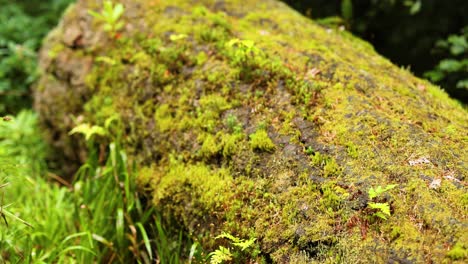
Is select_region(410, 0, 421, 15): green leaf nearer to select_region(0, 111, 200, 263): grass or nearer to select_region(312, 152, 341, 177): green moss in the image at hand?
select_region(312, 152, 341, 177): green moss

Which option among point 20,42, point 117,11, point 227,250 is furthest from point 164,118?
point 20,42

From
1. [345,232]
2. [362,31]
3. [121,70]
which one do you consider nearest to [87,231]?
[121,70]

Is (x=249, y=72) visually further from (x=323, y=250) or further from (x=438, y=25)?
(x=438, y=25)

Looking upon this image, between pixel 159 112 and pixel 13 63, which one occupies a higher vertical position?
pixel 159 112

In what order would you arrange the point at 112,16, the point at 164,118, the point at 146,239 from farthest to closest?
the point at 112,16 < the point at 164,118 < the point at 146,239

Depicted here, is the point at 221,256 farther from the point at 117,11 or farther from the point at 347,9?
the point at 347,9

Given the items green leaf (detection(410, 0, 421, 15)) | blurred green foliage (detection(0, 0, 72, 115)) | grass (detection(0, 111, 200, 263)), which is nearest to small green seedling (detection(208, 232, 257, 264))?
grass (detection(0, 111, 200, 263))
